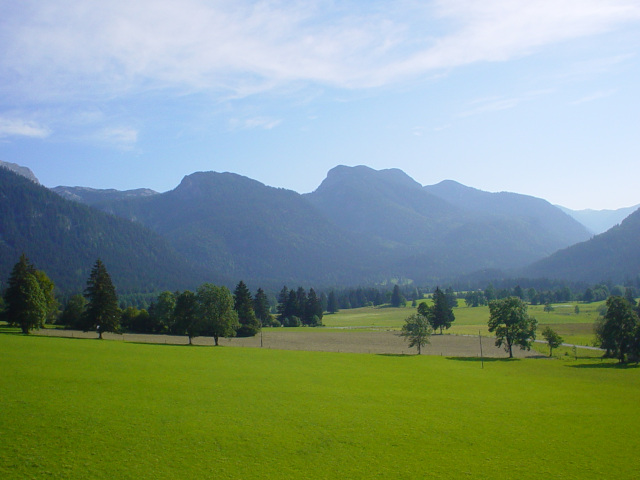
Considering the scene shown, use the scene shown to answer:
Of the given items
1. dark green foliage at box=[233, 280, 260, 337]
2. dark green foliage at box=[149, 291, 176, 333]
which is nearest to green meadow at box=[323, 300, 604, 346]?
dark green foliage at box=[233, 280, 260, 337]

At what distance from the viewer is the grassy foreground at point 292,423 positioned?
23.2m

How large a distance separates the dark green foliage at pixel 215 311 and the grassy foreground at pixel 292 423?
24512mm

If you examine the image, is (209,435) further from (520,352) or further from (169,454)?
(520,352)

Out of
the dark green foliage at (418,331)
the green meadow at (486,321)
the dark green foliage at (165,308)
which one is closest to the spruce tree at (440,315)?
the green meadow at (486,321)

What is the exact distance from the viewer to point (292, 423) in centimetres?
2984

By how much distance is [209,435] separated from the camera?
87.0 ft

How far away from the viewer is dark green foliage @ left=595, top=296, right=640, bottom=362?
65.5m

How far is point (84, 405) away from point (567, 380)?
166 ft

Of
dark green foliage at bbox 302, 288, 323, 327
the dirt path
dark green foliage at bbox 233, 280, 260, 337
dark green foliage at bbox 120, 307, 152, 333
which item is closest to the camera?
the dirt path

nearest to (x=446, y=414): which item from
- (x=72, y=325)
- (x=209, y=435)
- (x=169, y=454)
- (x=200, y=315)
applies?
(x=209, y=435)

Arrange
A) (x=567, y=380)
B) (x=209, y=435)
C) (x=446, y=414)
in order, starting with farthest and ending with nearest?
(x=567, y=380)
(x=446, y=414)
(x=209, y=435)

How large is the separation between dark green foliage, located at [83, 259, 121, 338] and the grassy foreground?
25976mm

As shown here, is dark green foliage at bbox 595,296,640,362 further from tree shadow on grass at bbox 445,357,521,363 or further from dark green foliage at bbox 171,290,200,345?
dark green foliage at bbox 171,290,200,345

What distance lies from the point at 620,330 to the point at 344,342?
49396mm
